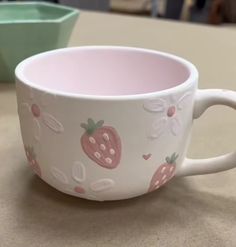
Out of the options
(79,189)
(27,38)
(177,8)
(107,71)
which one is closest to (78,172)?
(79,189)

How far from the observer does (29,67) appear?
38 centimetres

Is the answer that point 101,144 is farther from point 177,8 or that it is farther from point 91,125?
point 177,8

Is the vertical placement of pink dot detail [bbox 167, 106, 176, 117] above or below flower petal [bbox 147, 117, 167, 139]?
above

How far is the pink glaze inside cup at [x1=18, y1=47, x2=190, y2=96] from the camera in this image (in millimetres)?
404

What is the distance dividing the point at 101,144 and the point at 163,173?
0.05 metres

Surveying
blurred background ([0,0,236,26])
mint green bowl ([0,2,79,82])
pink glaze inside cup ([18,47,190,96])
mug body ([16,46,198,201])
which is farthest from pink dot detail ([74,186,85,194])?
blurred background ([0,0,236,26])

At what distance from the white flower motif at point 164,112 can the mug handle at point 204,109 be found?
0.02 m

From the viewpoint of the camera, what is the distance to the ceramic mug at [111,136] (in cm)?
31

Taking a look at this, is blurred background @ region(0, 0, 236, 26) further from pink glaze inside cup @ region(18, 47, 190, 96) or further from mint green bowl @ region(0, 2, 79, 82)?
pink glaze inside cup @ region(18, 47, 190, 96)

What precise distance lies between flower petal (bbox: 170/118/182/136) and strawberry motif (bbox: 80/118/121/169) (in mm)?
39

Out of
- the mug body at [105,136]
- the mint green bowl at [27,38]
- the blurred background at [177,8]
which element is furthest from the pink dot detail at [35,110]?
the blurred background at [177,8]

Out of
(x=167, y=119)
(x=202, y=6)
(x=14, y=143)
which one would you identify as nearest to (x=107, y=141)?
(x=167, y=119)

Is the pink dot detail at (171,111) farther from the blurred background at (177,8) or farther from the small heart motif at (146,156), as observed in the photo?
the blurred background at (177,8)

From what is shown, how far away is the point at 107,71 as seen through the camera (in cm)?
44
